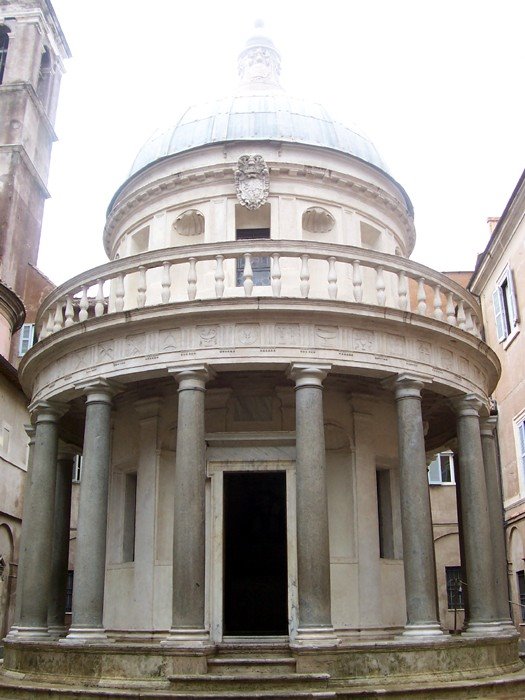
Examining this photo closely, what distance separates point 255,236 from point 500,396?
13.0m

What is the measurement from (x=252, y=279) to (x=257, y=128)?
5.97m

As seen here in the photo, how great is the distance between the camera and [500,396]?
28.4 meters

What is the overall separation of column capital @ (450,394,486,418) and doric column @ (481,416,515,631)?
1878mm

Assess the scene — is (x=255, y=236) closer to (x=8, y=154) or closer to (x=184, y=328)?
(x=184, y=328)

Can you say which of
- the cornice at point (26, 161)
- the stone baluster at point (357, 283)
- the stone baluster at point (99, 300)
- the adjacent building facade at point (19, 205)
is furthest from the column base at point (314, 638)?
the cornice at point (26, 161)

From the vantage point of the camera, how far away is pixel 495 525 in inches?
706

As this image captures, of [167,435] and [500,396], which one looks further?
[500,396]

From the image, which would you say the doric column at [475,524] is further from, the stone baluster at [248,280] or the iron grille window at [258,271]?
the iron grille window at [258,271]

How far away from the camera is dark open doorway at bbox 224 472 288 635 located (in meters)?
18.9

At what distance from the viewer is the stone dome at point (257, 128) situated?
67.8 feet

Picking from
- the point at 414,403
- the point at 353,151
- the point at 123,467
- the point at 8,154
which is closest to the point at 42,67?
the point at 8,154

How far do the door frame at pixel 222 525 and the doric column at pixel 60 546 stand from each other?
505cm

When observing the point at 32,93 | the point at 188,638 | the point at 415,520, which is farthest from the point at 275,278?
the point at 32,93

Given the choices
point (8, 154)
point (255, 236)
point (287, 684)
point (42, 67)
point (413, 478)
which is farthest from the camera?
point (42, 67)
